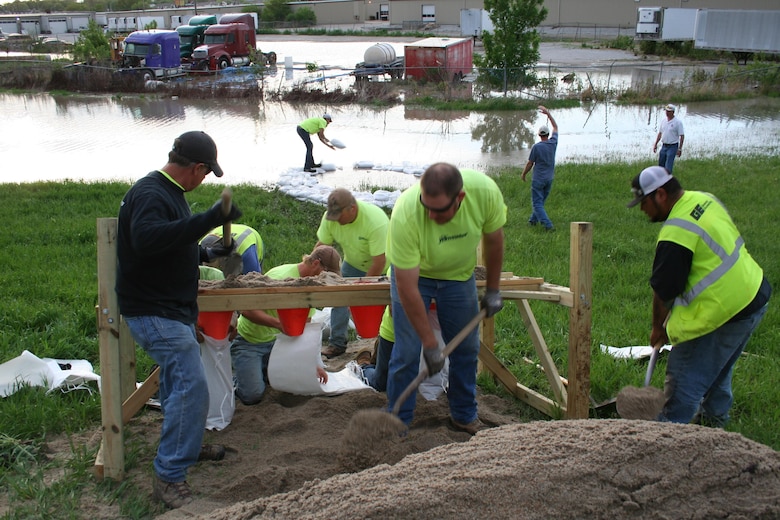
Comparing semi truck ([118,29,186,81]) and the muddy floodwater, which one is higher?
semi truck ([118,29,186,81])

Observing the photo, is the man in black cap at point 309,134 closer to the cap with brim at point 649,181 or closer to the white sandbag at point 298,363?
the white sandbag at point 298,363

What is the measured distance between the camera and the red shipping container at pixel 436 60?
28.9 meters

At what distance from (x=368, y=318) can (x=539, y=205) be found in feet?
19.0

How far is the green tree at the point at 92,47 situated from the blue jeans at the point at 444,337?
35.2 meters

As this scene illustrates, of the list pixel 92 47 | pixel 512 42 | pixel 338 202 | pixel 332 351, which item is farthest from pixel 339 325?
pixel 92 47

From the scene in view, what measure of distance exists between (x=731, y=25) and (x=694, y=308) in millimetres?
40446

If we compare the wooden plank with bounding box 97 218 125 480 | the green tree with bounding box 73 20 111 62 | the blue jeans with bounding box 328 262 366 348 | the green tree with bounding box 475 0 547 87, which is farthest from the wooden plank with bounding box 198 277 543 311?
the green tree with bounding box 73 20 111 62

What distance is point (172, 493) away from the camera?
3.52m

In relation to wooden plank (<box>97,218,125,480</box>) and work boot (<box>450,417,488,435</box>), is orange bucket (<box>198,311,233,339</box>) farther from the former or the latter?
work boot (<box>450,417,488,435</box>)

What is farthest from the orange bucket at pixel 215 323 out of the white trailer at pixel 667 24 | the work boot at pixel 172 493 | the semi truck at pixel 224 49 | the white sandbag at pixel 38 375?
the white trailer at pixel 667 24

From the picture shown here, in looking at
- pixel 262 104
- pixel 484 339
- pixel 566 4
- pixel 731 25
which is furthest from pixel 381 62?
pixel 566 4

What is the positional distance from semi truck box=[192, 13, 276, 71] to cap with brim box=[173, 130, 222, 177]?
107 ft

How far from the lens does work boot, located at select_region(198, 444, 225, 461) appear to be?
13.1 feet

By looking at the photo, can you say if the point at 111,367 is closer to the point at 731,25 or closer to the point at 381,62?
the point at 381,62
